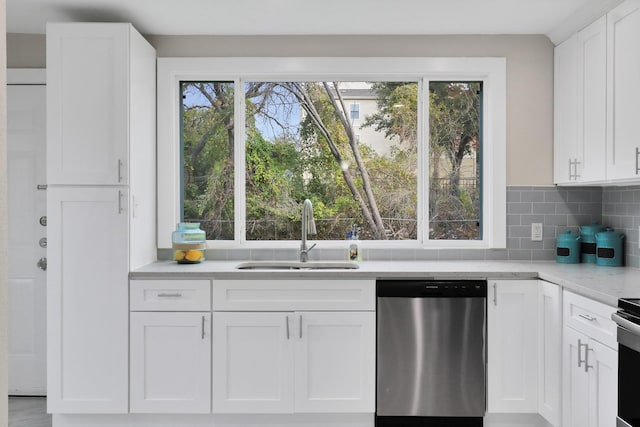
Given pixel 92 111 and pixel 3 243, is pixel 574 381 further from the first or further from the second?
pixel 92 111

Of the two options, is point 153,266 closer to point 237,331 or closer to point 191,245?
point 191,245

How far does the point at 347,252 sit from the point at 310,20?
4.71 feet

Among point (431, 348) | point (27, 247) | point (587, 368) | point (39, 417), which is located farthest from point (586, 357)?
point (27, 247)

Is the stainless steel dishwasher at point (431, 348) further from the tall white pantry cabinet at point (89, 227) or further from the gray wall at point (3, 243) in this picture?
the gray wall at point (3, 243)

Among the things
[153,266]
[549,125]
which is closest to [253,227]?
[153,266]

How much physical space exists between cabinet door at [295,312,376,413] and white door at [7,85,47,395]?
1.82m

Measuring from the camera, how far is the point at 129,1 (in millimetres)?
2758

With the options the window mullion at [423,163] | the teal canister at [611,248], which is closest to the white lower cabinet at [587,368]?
the teal canister at [611,248]

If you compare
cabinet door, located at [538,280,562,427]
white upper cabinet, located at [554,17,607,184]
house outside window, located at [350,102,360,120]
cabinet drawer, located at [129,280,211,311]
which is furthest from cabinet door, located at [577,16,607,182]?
cabinet drawer, located at [129,280,211,311]

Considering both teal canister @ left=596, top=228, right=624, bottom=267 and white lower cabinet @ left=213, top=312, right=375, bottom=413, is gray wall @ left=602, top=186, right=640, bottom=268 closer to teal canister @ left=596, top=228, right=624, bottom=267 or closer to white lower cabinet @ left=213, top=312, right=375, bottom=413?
teal canister @ left=596, top=228, right=624, bottom=267

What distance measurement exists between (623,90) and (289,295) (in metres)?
1.97

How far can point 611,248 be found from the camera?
9.80ft

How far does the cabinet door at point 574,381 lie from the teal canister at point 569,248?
0.78m

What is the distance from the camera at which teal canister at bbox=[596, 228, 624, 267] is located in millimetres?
2977
